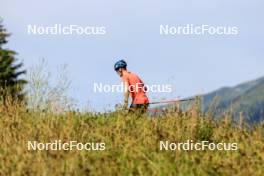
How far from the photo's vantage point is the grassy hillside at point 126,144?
27.2 ft

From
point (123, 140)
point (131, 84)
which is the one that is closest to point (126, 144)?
point (123, 140)

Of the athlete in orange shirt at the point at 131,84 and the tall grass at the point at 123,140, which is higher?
the athlete in orange shirt at the point at 131,84

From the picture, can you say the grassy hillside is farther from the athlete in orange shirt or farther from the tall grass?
the athlete in orange shirt

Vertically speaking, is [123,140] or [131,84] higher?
[131,84]

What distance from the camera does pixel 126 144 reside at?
30.5 ft

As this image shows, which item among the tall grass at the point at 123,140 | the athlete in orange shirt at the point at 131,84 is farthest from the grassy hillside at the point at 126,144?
the athlete in orange shirt at the point at 131,84

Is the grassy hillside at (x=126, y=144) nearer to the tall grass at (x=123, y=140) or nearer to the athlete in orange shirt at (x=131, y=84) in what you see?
the tall grass at (x=123, y=140)

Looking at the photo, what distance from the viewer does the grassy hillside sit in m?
8.28

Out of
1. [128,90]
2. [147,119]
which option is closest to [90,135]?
[147,119]

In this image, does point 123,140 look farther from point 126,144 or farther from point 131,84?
point 131,84

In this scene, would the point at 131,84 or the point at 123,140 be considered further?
the point at 131,84

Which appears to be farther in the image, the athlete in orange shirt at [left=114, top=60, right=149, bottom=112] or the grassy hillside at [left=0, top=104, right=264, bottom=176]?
the athlete in orange shirt at [left=114, top=60, right=149, bottom=112]

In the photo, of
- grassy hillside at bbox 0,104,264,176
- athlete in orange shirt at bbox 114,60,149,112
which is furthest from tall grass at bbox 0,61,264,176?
athlete in orange shirt at bbox 114,60,149,112

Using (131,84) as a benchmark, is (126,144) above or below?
below
